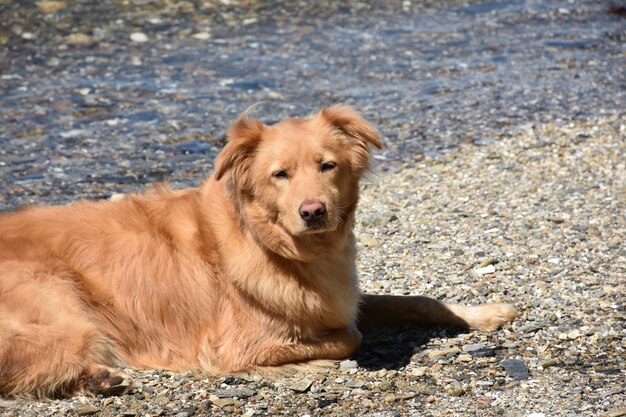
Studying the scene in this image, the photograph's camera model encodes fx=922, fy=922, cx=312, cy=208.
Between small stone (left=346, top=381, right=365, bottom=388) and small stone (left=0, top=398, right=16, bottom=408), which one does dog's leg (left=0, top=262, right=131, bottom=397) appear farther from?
small stone (left=346, top=381, right=365, bottom=388)

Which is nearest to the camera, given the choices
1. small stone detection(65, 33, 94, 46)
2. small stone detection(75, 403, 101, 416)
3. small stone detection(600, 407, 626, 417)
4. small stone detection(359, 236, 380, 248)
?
small stone detection(600, 407, 626, 417)

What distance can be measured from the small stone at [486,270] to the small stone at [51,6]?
9.19m

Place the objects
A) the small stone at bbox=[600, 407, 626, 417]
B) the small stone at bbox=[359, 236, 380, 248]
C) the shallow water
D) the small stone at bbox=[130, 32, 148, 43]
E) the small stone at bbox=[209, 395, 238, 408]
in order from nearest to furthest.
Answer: the small stone at bbox=[600, 407, 626, 417], the small stone at bbox=[209, 395, 238, 408], the small stone at bbox=[359, 236, 380, 248], the shallow water, the small stone at bbox=[130, 32, 148, 43]

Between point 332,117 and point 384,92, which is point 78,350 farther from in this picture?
point 384,92

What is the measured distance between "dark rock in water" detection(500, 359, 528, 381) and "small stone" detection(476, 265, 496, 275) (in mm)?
1217

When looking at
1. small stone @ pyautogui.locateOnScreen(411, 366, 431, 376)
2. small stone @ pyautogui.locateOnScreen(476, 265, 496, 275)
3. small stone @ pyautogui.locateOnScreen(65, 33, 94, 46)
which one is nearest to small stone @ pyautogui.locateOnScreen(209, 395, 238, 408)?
small stone @ pyautogui.locateOnScreen(411, 366, 431, 376)

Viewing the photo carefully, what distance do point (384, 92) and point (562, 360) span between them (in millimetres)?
6472

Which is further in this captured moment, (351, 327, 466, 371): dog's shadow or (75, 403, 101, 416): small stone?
(351, 327, 466, 371): dog's shadow

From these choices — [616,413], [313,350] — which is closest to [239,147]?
[313,350]

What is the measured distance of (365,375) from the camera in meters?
5.07

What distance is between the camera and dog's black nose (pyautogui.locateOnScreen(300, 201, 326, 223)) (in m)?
4.74

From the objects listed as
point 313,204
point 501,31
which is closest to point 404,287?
point 313,204

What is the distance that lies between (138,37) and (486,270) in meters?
8.07

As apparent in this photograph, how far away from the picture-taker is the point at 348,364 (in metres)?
5.19
